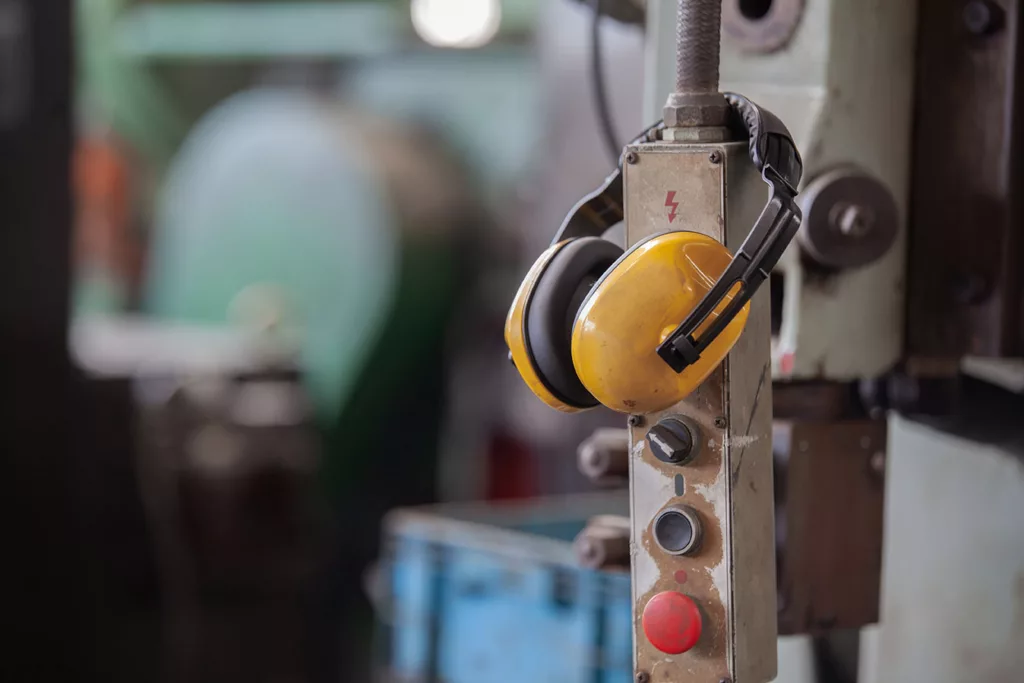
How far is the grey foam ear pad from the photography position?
780 millimetres

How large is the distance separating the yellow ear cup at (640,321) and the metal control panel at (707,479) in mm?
71

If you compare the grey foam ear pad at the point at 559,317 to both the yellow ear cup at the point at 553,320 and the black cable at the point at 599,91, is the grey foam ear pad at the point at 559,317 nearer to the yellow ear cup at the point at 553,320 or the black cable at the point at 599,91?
the yellow ear cup at the point at 553,320

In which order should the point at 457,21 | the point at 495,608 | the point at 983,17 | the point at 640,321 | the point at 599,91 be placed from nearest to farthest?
the point at 640,321
the point at 983,17
the point at 599,91
the point at 495,608
the point at 457,21

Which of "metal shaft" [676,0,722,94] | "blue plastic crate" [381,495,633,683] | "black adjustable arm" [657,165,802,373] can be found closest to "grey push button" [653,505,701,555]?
"black adjustable arm" [657,165,802,373]

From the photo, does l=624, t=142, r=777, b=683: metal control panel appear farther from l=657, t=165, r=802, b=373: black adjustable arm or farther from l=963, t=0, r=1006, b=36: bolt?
l=963, t=0, r=1006, b=36: bolt

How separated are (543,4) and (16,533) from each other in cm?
152

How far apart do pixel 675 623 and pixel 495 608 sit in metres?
0.77

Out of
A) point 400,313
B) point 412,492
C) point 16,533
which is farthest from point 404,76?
point 16,533

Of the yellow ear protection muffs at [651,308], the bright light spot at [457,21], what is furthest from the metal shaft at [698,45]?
the bright light spot at [457,21]

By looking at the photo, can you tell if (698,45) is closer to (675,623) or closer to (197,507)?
(675,623)

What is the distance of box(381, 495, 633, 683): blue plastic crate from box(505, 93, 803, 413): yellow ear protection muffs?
0.65 metres

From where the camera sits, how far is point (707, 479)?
814 mm

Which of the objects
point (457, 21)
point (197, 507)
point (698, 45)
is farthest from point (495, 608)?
point (457, 21)

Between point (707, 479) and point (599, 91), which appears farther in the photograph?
point (599, 91)
